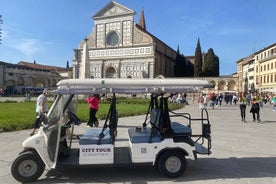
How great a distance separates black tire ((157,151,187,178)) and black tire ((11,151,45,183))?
2373 mm

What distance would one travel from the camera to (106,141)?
6.00 metres

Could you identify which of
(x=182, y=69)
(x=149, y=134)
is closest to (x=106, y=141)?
(x=149, y=134)

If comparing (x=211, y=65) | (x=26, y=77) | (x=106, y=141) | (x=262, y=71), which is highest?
(x=211, y=65)

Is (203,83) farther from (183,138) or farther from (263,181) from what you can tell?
(263,181)

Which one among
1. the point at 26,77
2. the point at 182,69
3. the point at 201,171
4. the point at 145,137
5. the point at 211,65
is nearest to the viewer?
the point at 145,137

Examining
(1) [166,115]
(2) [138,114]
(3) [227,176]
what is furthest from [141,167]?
(2) [138,114]

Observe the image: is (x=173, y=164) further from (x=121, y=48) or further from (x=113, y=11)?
(x=113, y=11)

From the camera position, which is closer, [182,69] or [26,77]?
[182,69]

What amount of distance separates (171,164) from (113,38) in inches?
2874

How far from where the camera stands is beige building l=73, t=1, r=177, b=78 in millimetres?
71812

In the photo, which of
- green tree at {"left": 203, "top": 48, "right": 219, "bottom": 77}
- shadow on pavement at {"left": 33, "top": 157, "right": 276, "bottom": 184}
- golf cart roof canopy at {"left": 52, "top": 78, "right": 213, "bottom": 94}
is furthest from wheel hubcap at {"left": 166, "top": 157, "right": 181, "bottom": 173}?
green tree at {"left": 203, "top": 48, "right": 219, "bottom": 77}

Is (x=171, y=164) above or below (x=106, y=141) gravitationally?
below

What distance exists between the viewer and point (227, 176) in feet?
20.3

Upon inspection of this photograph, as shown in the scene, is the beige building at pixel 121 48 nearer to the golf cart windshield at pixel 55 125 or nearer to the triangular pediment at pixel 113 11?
the triangular pediment at pixel 113 11
